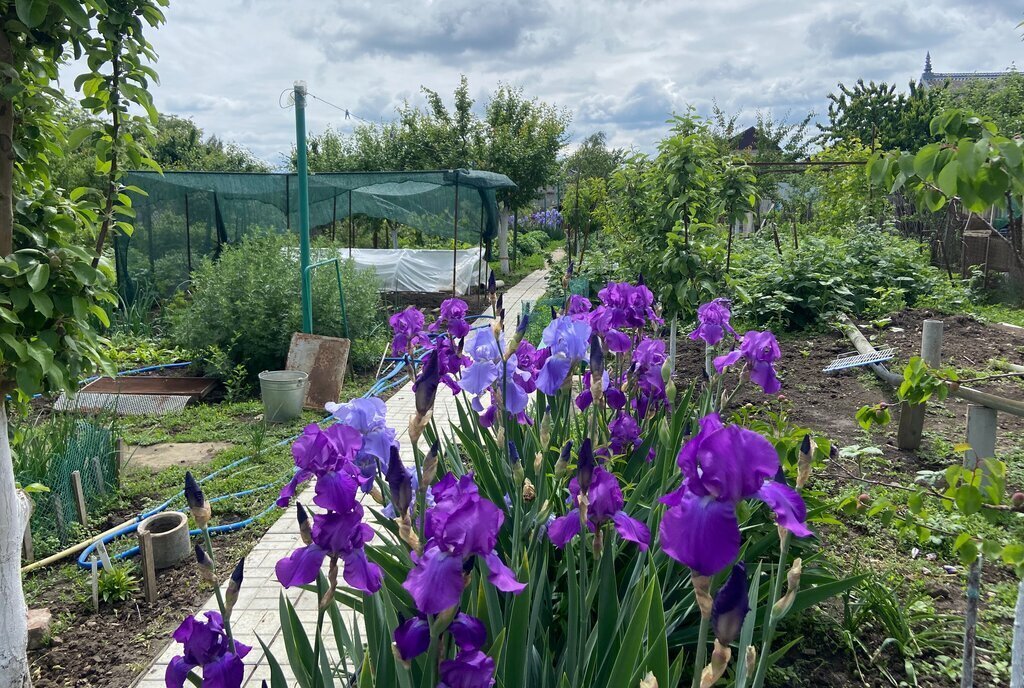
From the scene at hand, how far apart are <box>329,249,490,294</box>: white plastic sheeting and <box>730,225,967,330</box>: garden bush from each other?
4.29 m

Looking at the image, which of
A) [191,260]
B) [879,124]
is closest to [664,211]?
[191,260]

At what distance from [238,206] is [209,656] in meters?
9.93

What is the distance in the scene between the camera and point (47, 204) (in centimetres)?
237

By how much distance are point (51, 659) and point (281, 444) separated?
2318 mm

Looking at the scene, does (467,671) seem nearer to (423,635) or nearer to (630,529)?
(423,635)

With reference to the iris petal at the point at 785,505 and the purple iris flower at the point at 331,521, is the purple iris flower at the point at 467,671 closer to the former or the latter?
the purple iris flower at the point at 331,521

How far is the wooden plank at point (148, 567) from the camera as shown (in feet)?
9.48

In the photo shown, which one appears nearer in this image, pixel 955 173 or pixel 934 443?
pixel 955 173

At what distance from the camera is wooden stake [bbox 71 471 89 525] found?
133 inches

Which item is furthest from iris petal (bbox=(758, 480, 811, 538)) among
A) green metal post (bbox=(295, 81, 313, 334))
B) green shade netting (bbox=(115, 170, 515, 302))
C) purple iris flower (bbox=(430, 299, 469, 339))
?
green shade netting (bbox=(115, 170, 515, 302))

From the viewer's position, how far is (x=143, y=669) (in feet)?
8.19

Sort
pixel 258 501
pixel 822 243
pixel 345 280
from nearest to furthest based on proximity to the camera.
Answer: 1. pixel 258 501
2. pixel 345 280
3. pixel 822 243

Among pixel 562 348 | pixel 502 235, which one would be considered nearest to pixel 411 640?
pixel 562 348

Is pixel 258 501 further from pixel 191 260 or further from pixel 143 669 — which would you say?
pixel 191 260
